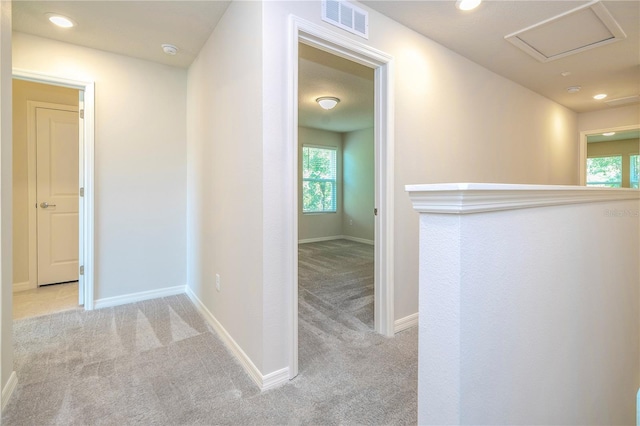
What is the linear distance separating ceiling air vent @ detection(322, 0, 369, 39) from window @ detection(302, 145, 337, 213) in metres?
4.50

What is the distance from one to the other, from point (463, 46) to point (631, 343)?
9.01 ft

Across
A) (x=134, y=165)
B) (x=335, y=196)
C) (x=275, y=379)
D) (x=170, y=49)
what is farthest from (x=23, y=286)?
(x=335, y=196)

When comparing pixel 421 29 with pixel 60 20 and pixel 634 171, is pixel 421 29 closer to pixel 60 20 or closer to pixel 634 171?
pixel 60 20

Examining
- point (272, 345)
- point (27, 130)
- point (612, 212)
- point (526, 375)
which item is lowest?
point (272, 345)

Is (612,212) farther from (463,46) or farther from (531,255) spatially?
(463,46)

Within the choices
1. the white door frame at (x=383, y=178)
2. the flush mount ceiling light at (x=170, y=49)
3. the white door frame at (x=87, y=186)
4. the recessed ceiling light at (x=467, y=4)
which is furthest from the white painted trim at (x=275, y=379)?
the flush mount ceiling light at (x=170, y=49)

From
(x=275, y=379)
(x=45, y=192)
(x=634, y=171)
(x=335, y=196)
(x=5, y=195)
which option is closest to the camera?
(x=5, y=195)

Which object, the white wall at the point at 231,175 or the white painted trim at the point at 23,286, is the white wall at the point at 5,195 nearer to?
the white wall at the point at 231,175

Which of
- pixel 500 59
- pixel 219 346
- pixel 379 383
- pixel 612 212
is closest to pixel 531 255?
pixel 379 383

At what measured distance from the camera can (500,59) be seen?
10.1ft

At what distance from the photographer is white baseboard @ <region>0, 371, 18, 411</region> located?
60.2 inches

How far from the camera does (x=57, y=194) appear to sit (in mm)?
3516

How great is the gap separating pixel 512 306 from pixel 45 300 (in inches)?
160

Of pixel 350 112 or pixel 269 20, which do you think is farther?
pixel 350 112
